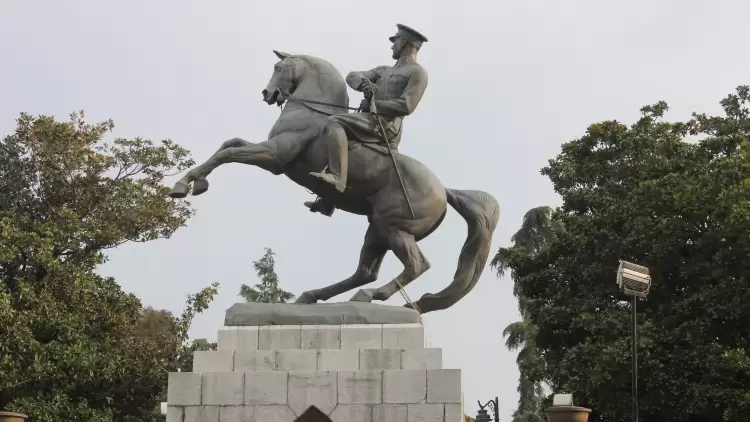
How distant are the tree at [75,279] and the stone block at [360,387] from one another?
38.9 feet

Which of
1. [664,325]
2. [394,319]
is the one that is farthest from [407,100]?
[664,325]

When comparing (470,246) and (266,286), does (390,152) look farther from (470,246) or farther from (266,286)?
(266,286)

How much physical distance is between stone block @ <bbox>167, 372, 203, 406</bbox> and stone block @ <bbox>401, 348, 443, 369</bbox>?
2073mm

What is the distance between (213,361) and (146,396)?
12.8 metres

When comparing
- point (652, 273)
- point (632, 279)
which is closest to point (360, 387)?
point (632, 279)

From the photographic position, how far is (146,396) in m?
22.6

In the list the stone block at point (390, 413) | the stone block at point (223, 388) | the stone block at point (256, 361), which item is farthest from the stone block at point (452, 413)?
the stone block at point (223, 388)

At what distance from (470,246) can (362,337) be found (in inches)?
75.2

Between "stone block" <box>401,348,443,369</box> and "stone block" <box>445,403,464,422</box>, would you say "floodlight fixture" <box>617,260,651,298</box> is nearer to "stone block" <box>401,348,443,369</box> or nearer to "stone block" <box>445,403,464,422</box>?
"stone block" <box>401,348,443,369</box>

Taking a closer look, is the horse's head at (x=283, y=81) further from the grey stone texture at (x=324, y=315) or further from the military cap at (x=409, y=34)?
the grey stone texture at (x=324, y=315)

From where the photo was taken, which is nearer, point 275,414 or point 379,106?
point 275,414

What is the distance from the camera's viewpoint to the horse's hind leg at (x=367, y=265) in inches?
453

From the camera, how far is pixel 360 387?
10156 millimetres

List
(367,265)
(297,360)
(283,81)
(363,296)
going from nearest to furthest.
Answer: (297,360)
(363,296)
(283,81)
(367,265)
